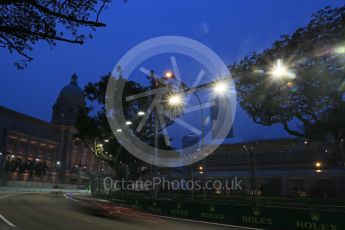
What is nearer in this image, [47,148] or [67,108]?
[47,148]

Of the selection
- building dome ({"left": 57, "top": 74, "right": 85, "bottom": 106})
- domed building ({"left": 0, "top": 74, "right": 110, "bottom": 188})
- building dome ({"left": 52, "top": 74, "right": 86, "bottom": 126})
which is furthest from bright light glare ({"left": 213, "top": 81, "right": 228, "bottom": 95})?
building dome ({"left": 57, "top": 74, "right": 85, "bottom": 106})

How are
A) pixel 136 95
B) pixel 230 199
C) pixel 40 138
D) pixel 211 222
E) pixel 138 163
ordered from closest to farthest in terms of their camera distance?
pixel 211 222 → pixel 230 199 → pixel 136 95 → pixel 138 163 → pixel 40 138

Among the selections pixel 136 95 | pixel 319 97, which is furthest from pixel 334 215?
pixel 136 95

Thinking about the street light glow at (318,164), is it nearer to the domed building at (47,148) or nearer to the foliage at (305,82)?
the foliage at (305,82)

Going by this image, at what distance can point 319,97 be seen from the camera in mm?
27172

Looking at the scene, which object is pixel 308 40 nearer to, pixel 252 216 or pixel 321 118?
pixel 321 118

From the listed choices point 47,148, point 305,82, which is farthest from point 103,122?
point 47,148

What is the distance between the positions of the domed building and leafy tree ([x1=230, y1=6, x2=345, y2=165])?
71.1 m

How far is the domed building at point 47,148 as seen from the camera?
109188mm

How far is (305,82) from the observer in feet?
87.1

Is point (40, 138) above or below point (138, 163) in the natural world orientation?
above

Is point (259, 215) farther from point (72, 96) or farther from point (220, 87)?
point (72, 96)

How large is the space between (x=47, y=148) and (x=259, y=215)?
123717mm

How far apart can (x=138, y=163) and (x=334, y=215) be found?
113 feet
